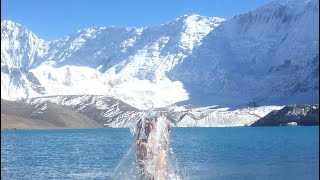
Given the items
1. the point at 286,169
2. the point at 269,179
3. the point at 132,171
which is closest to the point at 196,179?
the point at 269,179

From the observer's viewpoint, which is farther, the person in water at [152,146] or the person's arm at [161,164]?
the person's arm at [161,164]

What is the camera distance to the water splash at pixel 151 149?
22266 mm

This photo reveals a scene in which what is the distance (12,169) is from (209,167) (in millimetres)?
30874

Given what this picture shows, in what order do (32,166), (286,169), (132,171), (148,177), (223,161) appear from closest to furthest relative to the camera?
1. (148,177)
2. (132,171)
3. (286,169)
4. (32,166)
5. (223,161)

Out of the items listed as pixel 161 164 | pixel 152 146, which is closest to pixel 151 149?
pixel 152 146

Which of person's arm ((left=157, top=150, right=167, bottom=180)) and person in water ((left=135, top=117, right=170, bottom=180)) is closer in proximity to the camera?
person in water ((left=135, top=117, right=170, bottom=180))

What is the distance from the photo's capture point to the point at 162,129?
2322cm

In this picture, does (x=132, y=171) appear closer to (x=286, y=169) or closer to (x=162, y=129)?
(x=162, y=129)

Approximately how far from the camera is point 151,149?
2256cm

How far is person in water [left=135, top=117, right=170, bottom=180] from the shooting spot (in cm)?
2223

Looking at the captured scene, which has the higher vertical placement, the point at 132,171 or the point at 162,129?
the point at 162,129

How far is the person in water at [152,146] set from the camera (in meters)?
22.2

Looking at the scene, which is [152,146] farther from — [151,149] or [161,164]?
[161,164]

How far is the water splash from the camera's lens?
73.0 feet
